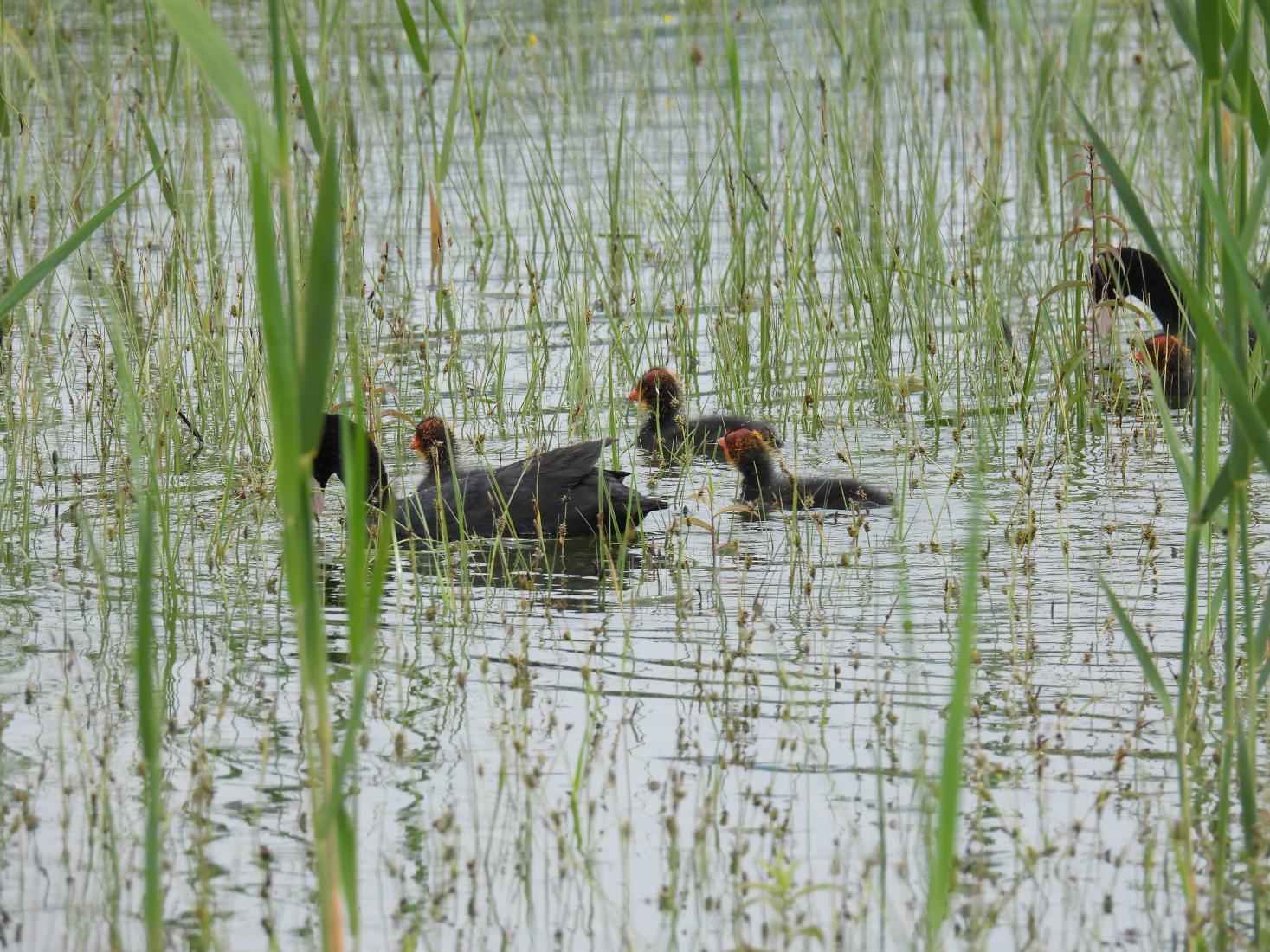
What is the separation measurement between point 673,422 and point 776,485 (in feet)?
3.22

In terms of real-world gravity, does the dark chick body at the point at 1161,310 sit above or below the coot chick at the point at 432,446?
above

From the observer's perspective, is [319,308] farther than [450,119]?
No

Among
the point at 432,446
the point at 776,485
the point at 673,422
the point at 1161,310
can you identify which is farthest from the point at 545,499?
Answer: the point at 1161,310

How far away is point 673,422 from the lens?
7.37 meters

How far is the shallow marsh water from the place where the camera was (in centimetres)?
332

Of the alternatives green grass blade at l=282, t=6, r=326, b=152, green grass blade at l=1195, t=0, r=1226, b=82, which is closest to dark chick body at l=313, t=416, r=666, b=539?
green grass blade at l=282, t=6, r=326, b=152

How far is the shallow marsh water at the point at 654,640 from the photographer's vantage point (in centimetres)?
332

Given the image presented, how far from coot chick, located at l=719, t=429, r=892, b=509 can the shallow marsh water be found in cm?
12

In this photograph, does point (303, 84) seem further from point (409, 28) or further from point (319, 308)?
point (409, 28)

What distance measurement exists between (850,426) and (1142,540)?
6.24 ft

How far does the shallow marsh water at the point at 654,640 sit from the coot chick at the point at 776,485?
0.12m

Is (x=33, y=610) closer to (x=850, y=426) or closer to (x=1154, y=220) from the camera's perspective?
(x=850, y=426)

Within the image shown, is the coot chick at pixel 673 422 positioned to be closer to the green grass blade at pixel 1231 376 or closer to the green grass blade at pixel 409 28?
the green grass blade at pixel 409 28

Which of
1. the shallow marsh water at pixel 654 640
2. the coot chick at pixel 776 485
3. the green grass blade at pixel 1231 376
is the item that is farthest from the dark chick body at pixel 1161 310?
the green grass blade at pixel 1231 376
